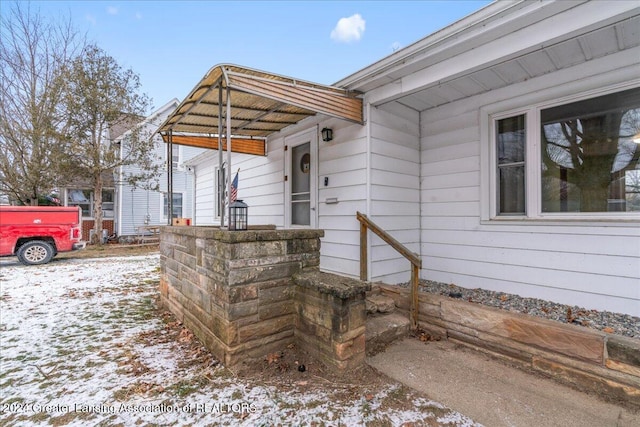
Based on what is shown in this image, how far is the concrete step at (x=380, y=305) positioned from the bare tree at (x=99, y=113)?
10.1 m

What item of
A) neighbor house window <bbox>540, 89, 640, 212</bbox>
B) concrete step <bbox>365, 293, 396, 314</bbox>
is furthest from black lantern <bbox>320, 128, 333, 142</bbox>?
neighbor house window <bbox>540, 89, 640, 212</bbox>

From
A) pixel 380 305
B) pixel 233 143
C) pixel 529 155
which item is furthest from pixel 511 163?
pixel 233 143

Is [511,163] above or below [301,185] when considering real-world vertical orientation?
above

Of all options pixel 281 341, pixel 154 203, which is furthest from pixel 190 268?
pixel 154 203

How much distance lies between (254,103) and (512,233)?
3350 millimetres

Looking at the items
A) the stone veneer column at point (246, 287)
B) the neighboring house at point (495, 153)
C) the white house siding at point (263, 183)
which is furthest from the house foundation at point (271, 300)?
the white house siding at point (263, 183)

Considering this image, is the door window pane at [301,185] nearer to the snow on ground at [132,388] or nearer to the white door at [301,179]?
the white door at [301,179]

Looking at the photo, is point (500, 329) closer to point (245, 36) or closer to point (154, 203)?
point (245, 36)

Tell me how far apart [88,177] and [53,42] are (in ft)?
17.6

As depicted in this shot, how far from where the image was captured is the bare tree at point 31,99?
9633 millimetres

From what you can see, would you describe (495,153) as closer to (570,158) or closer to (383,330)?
(570,158)

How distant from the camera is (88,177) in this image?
1004 centimetres

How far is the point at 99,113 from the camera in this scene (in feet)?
32.1

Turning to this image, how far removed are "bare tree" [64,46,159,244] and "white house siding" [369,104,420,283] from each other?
9620 millimetres
